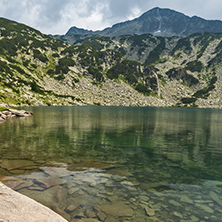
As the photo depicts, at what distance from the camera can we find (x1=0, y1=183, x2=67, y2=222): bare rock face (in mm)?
5217

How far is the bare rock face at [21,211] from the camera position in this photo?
5.22 metres

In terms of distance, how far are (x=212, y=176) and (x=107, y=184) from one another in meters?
8.53

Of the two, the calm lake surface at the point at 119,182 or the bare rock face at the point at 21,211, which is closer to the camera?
the bare rock face at the point at 21,211

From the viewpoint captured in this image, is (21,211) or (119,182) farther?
(119,182)

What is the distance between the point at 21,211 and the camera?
5676mm

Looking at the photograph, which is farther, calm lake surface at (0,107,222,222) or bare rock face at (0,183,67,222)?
calm lake surface at (0,107,222,222)

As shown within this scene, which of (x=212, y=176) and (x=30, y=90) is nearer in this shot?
(x=212, y=176)

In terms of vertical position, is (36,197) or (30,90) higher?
(30,90)

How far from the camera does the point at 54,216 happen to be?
582 centimetres

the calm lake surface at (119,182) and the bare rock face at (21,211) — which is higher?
the bare rock face at (21,211)

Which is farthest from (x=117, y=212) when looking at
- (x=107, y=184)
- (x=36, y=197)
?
(x=36, y=197)

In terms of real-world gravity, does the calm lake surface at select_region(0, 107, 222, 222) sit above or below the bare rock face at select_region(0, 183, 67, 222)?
below

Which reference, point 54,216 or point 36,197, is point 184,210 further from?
point 36,197

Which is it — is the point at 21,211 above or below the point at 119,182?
above
